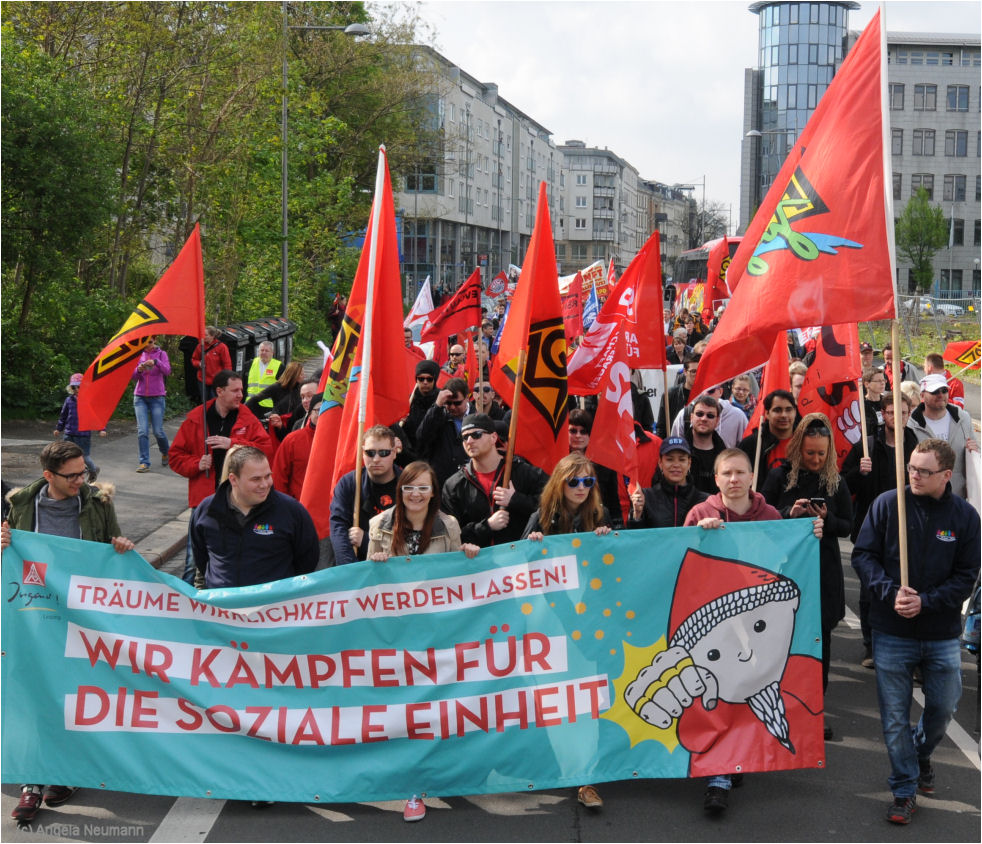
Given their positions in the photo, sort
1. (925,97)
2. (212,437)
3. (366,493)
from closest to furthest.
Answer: (366,493)
(212,437)
(925,97)

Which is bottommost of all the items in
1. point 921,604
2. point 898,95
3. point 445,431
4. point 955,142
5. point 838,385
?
point 921,604

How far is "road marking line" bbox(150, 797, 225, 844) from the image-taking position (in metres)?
5.12

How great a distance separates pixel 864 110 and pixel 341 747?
13.7 feet

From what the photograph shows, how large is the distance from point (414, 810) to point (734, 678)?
5.30 feet

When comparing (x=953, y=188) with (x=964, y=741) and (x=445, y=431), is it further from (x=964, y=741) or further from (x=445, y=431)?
(x=964, y=741)

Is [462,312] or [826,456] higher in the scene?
[462,312]

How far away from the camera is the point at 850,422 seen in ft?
34.2

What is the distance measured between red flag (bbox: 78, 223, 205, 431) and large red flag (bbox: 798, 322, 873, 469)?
15.9 feet

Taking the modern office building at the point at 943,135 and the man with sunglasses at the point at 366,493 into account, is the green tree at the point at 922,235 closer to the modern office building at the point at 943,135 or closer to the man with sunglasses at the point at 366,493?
the modern office building at the point at 943,135

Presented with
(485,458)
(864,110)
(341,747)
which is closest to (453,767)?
(341,747)

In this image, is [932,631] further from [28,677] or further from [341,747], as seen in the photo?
[28,677]

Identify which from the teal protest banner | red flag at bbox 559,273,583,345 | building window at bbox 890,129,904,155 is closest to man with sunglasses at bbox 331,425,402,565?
the teal protest banner

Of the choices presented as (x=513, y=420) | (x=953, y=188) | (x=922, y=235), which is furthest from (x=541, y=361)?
(x=953, y=188)

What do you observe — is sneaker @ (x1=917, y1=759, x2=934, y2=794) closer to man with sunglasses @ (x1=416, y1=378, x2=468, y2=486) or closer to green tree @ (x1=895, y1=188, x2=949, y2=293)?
man with sunglasses @ (x1=416, y1=378, x2=468, y2=486)
